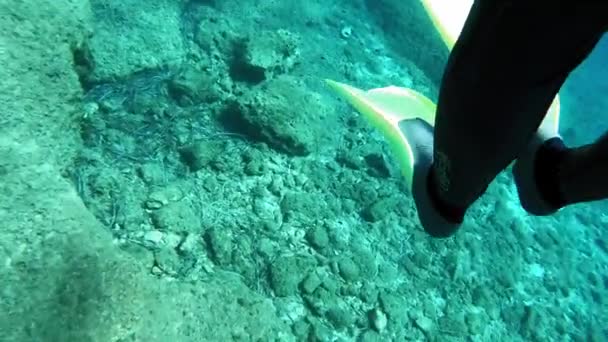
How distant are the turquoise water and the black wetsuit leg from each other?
1.96m

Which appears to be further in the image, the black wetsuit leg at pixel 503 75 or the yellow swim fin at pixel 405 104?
the yellow swim fin at pixel 405 104

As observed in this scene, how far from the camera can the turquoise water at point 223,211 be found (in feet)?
7.77

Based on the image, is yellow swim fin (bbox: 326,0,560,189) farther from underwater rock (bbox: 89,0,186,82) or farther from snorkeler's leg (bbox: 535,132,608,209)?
underwater rock (bbox: 89,0,186,82)

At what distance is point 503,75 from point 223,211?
308 cm

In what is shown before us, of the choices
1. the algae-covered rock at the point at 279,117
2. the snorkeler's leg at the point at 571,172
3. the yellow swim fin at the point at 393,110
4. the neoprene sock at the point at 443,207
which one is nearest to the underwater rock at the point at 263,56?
the algae-covered rock at the point at 279,117

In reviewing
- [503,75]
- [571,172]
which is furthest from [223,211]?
[503,75]

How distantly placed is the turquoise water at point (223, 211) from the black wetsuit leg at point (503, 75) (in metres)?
1.96

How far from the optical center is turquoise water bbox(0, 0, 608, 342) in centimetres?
237

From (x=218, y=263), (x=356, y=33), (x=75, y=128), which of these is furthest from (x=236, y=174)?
(x=356, y=33)

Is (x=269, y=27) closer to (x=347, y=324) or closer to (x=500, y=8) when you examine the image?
(x=347, y=324)

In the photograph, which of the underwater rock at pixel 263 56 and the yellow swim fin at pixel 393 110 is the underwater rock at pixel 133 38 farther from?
the yellow swim fin at pixel 393 110

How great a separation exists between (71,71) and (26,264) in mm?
1519

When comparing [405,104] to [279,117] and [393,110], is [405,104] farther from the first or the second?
[279,117]

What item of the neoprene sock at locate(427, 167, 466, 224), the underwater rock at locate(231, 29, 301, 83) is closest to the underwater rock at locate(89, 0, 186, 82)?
the underwater rock at locate(231, 29, 301, 83)
